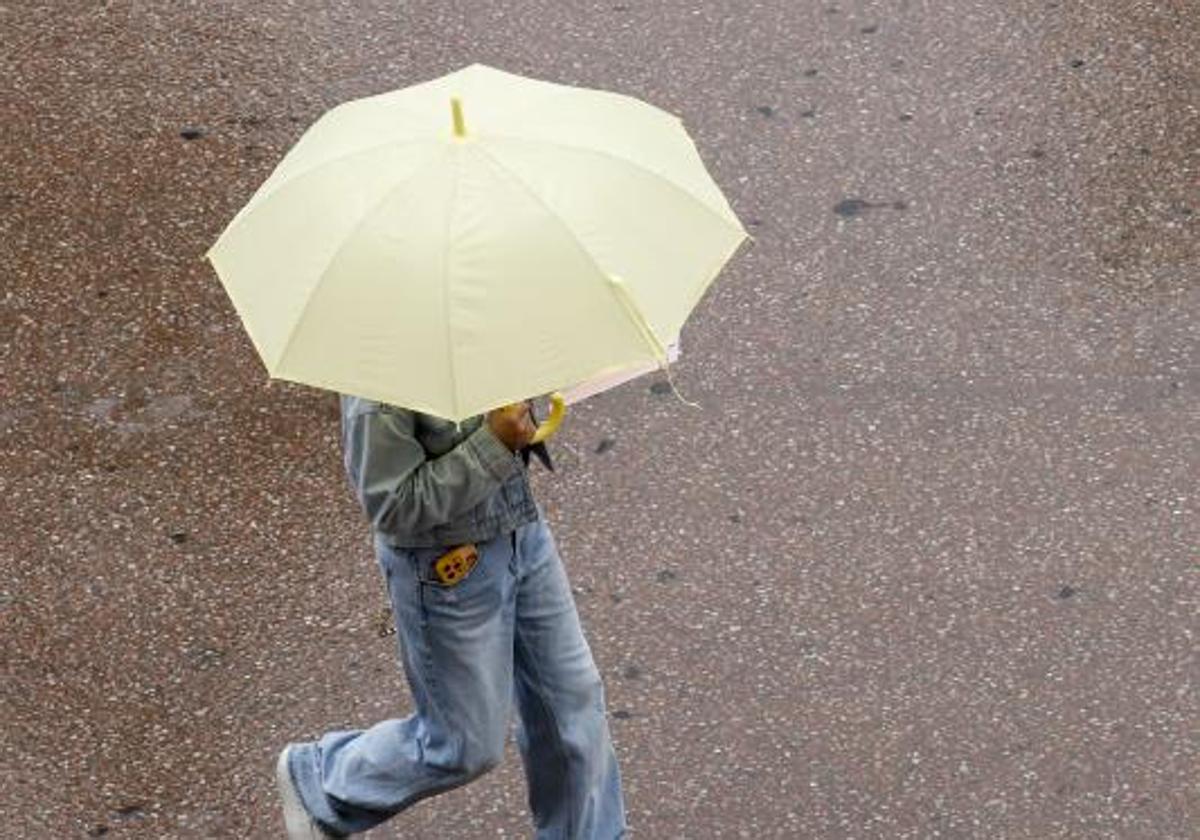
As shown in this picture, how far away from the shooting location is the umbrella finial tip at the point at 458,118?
11.5ft

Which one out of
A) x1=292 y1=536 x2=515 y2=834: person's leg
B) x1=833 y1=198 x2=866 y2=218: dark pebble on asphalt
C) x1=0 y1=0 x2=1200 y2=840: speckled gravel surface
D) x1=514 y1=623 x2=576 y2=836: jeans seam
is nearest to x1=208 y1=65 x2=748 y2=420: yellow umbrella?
A: x1=292 y1=536 x2=515 y2=834: person's leg

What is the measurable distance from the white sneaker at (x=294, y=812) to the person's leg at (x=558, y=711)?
1.28 feet

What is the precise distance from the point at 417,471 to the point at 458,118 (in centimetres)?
55

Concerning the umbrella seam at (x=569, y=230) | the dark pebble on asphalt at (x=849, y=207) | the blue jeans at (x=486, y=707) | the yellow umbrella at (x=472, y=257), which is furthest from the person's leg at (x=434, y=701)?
the dark pebble on asphalt at (x=849, y=207)

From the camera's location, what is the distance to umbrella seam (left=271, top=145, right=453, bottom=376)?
3486 millimetres

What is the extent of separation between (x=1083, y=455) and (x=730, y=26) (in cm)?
196

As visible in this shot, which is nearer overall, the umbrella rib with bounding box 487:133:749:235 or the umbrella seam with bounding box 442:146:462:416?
the umbrella seam with bounding box 442:146:462:416

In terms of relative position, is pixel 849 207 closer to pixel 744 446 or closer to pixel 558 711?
pixel 744 446

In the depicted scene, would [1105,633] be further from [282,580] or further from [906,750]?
[282,580]

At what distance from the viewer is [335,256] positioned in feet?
11.4

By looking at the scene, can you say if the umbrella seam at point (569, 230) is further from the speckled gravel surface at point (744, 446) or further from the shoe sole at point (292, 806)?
the speckled gravel surface at point (744, 446)

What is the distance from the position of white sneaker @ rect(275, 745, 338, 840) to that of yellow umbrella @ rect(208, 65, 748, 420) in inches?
41.9

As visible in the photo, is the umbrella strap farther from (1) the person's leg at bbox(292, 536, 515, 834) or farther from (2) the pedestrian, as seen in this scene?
(1) the person's leg at bbox(292, 536, 515, 834)

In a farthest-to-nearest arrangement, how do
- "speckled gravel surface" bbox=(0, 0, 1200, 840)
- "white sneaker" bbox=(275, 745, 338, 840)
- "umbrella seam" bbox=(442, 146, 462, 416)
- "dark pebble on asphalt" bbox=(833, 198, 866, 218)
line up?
"dark pebble on asphalt" bbox=(833, 198, 866, 218) < "speckled gravel surface" bbox=(0, 0, 1200, 840) < "white sneaker" bbox=(275, 745, 338, 840) < "umbrella seam" bbox=(442, 146, 462, 416)
